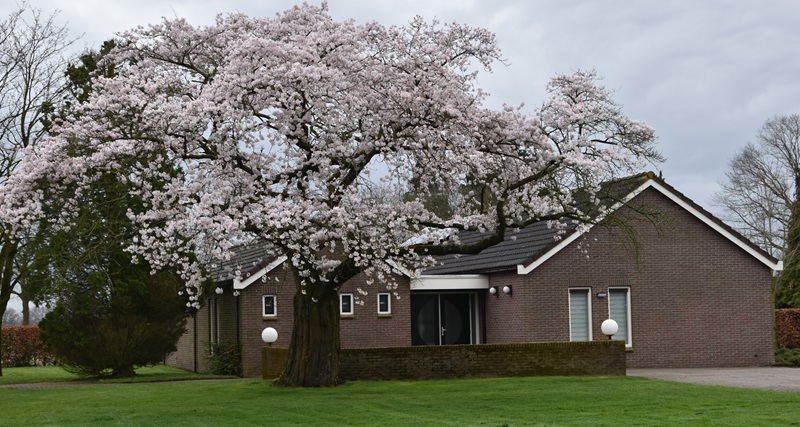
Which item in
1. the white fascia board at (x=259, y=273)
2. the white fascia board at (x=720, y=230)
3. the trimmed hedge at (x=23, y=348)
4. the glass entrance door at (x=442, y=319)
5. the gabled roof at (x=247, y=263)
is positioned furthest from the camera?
the trimmed hedge at (x=23, y=348)

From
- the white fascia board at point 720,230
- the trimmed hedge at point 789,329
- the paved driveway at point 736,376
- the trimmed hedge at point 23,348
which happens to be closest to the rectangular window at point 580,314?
the paved driveway at point 736,376

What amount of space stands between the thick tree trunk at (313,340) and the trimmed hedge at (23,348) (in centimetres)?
2111

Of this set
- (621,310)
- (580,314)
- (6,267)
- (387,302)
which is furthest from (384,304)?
(6,267)

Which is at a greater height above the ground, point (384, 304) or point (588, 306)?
point (384, 304)

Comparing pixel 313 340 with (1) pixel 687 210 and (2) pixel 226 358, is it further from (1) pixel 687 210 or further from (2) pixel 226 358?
(1) pixel 687 210

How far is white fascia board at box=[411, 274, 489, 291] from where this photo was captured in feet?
91.9

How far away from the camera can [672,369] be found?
26.4m

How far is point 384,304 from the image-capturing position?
2803 centimetres

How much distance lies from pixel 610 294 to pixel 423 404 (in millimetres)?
12238

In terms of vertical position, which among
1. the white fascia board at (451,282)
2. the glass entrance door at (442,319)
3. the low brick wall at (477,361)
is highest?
the white fascia board at (451,282)

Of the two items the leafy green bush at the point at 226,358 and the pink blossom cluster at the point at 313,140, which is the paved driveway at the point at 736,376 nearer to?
the pink blossom cluster at the point at 313,140

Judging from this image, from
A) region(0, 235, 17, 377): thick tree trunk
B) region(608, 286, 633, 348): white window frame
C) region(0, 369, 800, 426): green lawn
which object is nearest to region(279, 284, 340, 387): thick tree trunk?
region(0, 369, 800, 426): green lawn

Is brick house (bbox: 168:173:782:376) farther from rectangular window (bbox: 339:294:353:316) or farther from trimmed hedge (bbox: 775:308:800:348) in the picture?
trimmed hedge (bbox: 775:308:800:348)

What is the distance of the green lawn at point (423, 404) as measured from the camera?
1409 centimetres
